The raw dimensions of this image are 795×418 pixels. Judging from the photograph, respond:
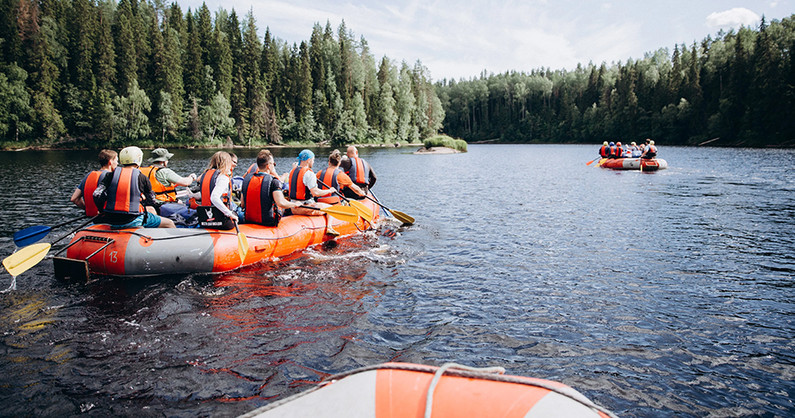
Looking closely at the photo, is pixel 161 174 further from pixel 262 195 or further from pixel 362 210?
pixel 362 210

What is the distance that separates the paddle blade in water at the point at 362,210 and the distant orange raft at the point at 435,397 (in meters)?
8.42

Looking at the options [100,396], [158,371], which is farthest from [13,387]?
[158,371]

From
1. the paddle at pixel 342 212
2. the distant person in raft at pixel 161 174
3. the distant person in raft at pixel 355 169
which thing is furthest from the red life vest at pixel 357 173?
the distant person in raft at pixel 161 174

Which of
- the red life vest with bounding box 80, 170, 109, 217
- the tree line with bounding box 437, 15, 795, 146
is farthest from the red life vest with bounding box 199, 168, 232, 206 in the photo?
the tree line with bounding box 437, 15, 795, 146

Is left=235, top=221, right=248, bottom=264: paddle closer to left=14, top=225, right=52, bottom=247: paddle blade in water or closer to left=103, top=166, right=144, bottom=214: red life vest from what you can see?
left=103, top=166, right=144, bottom=214: red life vest

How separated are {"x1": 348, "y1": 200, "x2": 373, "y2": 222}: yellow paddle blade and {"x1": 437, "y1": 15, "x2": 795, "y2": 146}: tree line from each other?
5792cm

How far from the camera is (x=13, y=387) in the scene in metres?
4.17

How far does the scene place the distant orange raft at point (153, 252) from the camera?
6964 mm

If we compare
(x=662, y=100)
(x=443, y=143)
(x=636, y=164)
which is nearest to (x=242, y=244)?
(x=636, y=164)

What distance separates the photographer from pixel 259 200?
330 inches

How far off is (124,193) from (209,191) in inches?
49.6

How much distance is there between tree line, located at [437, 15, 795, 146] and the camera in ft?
178

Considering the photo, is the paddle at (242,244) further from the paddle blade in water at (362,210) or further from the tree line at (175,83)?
the tree line at (175,83)

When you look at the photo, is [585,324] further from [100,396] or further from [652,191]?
[652,191]
